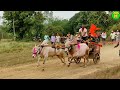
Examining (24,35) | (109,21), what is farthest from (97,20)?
(24,35)

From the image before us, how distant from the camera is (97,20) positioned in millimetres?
46406

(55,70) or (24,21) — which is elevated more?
(24,21)

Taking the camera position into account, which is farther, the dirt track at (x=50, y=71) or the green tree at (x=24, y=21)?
the green tree at (x=24, y=21)

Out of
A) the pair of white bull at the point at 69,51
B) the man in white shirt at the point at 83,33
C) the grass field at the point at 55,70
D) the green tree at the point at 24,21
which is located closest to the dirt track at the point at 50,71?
the grass field at the point at 55,70

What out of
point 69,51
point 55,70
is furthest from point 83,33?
point 55,70

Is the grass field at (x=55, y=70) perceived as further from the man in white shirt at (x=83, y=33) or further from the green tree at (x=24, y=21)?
the green tree at (x=24, y=21)

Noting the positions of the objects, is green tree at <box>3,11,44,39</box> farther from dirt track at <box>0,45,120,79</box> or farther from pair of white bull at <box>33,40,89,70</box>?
pair of white bull at <box>33,40,89,70</box>

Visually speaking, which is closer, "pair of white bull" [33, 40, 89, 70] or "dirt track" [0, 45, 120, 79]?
"dirt track" [0, 45, 120, 79]

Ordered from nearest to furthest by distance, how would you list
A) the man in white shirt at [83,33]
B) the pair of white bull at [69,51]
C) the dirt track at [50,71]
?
the dirt track at [50,71], the pair of white bull at [69,51], the man in white shirt at [83,33]

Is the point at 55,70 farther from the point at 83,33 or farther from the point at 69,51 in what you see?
the point at 83,33

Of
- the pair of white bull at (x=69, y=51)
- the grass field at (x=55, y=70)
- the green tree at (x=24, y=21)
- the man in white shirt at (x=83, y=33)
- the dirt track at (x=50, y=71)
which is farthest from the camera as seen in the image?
the green tree at (x=24, y=21)

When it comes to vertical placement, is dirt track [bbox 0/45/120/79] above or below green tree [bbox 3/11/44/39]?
below

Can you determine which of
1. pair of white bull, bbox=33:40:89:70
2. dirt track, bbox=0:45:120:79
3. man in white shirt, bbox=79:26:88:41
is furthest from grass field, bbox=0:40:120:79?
man in white shirt, bbox=79:26:88:41
